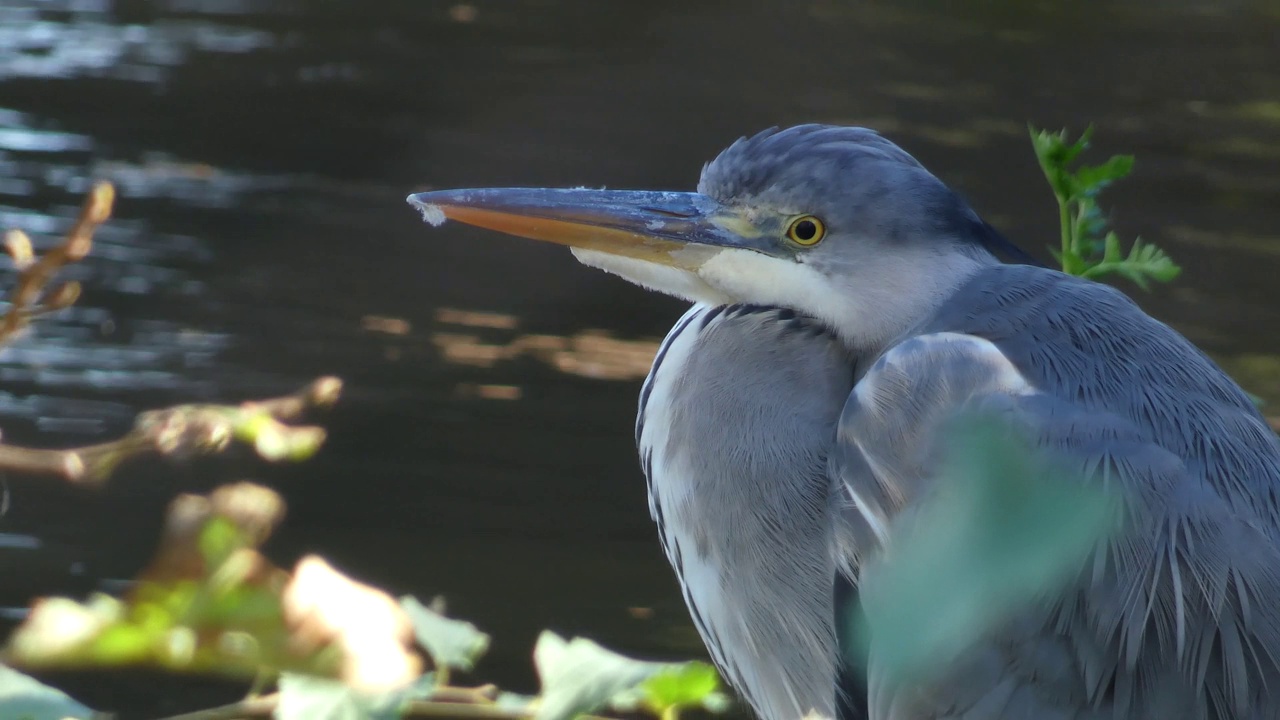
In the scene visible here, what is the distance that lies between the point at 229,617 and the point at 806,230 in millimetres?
938

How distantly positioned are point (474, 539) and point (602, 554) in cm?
29

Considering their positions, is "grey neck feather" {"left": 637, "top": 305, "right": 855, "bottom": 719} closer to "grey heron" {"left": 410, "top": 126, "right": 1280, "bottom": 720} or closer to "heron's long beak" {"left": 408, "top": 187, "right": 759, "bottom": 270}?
"grey heron" {"left": 410, "top": 126, "right": 1280, "bottom": 720}

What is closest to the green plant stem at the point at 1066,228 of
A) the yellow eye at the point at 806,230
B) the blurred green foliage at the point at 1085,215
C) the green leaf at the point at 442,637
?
the blurred green foliage at the point at 1085,215

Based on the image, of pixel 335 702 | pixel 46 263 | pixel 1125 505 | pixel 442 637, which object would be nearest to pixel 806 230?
pixel 1125 505

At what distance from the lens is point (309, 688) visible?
148cm

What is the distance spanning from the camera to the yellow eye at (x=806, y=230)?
79.0 inches

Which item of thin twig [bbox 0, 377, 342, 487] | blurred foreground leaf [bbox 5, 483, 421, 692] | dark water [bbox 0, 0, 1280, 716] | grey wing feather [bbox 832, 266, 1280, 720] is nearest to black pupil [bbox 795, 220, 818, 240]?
grey wing feather [bbox 832, 266, 1280, 720]

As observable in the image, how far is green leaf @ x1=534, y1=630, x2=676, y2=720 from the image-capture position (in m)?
1.48

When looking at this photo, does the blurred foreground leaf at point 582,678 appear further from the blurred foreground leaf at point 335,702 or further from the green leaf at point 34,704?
the green leaf at point 34,704

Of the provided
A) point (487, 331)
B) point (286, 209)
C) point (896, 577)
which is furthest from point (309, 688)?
point (286, 209)

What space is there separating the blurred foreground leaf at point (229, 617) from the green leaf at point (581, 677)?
17 centimetres

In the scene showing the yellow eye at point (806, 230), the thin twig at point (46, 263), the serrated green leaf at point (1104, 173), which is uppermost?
the thin twig at point (46, 263)

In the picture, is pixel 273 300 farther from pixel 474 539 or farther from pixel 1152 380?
pixel 1152 380

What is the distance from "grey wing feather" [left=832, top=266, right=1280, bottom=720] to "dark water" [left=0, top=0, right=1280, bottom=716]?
153 centimetres
